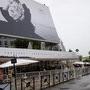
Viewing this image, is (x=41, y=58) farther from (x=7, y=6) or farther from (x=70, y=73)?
(x=7, y=6)

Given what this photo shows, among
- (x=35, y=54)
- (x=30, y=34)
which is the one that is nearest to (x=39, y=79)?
(x=35, y=54)

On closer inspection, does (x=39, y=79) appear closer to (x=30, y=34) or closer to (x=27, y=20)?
(x=30, y=34)

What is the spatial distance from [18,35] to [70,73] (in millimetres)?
11480

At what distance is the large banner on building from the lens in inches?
1460

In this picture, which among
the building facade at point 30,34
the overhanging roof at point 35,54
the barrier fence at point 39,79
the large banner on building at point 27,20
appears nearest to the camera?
the barrier fence at point 39,79

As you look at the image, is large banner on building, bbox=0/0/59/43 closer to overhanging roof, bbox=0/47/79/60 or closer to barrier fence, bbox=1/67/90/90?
overhanging roof, bbox=0/47/79/60

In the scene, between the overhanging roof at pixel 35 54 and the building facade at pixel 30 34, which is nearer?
the overhanging roof at pixel 35 54

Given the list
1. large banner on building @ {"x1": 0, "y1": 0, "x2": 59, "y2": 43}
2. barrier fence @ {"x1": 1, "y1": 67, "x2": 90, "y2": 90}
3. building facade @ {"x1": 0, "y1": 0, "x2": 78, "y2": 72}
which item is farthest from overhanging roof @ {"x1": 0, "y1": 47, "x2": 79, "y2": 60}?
large banner on building @ {"x1": 0, "y1": 0, "x2": 59, "y2": 43}

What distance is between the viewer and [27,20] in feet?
140

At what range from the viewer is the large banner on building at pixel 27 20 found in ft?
122

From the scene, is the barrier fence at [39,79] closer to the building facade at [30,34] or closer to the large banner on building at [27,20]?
the building facade at [30,34]

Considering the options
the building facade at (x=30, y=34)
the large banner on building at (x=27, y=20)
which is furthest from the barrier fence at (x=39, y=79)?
the large banner on building at (x=27, y=20)

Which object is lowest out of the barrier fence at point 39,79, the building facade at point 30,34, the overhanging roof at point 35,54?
the barrier fence at point 39,79

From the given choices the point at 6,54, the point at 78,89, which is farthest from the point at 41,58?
the point at 78,89
